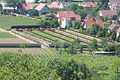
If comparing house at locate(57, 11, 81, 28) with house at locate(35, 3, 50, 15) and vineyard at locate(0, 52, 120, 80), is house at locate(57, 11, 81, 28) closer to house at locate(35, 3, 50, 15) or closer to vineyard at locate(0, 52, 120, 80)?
house at locate(35, 3, 50, 15)

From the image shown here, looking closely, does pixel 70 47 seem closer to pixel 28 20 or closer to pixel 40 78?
pixel 40 78

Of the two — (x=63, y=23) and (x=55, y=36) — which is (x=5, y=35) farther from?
(x=63, y=23)

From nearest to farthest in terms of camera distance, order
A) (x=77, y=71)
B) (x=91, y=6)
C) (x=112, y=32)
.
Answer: (x=77, y=71) < (x=112, y=32) < (x=91, y=6)

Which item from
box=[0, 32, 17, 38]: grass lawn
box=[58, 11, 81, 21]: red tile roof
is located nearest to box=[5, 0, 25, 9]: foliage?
box=[58, 11, 81, 21]: red tile roof

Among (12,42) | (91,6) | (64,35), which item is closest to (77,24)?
(64,35)

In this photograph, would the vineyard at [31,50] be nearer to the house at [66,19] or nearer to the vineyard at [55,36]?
the vineyard at [55,36]

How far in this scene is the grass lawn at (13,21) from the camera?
4752cm

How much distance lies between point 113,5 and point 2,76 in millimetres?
51909

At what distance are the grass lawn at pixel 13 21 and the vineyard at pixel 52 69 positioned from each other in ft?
74.2

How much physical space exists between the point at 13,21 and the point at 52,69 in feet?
98.1

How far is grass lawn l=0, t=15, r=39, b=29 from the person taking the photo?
4752 centimetres

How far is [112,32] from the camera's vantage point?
40719 mm

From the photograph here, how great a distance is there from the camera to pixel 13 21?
50.2m

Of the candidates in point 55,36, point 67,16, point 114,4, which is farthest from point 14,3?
Result: point 55,36
